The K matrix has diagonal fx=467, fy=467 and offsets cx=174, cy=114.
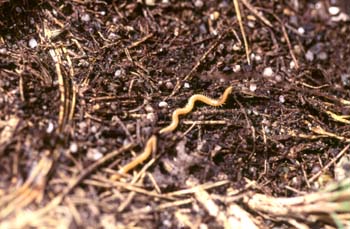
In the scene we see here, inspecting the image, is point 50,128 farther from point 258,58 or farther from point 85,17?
point 258,58

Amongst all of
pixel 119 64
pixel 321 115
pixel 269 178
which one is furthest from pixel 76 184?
pixel 321 115

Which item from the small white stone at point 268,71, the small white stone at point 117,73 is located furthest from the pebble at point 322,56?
the small white stone at point 117,73

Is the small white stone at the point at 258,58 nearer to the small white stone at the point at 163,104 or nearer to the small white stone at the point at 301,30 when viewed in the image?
the small white stone at the point at 301,30

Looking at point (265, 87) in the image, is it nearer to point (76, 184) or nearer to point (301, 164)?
point (301, 164)

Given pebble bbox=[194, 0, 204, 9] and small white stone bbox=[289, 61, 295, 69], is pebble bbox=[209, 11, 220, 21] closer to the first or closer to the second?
pebble bbox=[194, 0, 204, 9]

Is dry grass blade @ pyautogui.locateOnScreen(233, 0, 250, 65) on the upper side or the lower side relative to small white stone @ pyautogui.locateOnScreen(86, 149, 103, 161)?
upper

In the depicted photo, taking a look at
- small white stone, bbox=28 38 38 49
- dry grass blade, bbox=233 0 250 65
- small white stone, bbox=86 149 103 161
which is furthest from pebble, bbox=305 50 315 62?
small white stone, bbox=28 38 38 49

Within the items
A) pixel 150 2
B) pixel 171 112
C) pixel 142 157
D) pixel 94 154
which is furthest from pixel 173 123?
pixel 150 2
